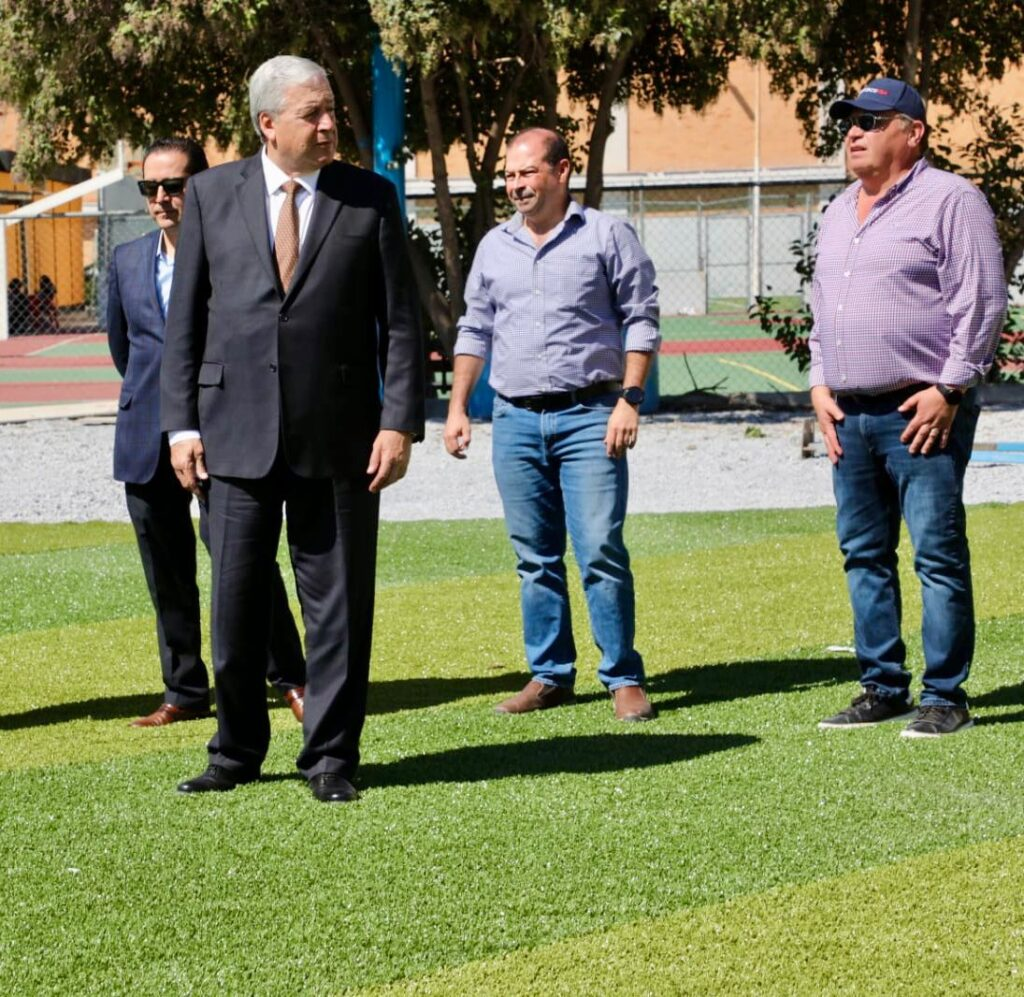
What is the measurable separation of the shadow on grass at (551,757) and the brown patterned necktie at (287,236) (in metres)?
1.56

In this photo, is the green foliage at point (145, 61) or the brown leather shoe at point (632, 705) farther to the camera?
the green foliage at point (145, 61)

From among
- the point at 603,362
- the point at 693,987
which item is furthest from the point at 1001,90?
the point at 693,987

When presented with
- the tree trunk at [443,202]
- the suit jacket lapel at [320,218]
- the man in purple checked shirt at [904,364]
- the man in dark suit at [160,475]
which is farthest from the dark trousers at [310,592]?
the tree trunk at [443,202]

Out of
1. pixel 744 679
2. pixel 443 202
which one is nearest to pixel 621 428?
pixel 744 679

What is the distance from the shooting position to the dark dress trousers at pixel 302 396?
4.90m

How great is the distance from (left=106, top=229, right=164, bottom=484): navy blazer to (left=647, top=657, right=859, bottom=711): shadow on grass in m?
2.06

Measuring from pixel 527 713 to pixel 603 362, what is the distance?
1.27 m

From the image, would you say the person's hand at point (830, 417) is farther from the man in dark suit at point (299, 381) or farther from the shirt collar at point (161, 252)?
the shirt collar at point (161, 252)

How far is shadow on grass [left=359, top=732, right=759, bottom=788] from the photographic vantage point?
5.47m

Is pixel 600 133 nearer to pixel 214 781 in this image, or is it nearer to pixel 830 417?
pixel 830 417

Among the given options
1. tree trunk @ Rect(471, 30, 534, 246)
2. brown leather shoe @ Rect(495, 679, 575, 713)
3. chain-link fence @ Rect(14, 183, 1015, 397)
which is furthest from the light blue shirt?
chain-link fence @ Rect(14, 183, 1015, 397)

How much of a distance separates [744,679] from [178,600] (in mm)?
2145

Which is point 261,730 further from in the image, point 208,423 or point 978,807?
point 978,807

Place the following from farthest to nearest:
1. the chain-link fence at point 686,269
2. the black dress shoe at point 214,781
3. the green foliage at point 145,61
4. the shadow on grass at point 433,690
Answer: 1. the chain-link fence at point 686,269
2. the green foliage at point 145,61
3. the shadow on grass at point 433,690
4. the black dress shoe at point 214,781
